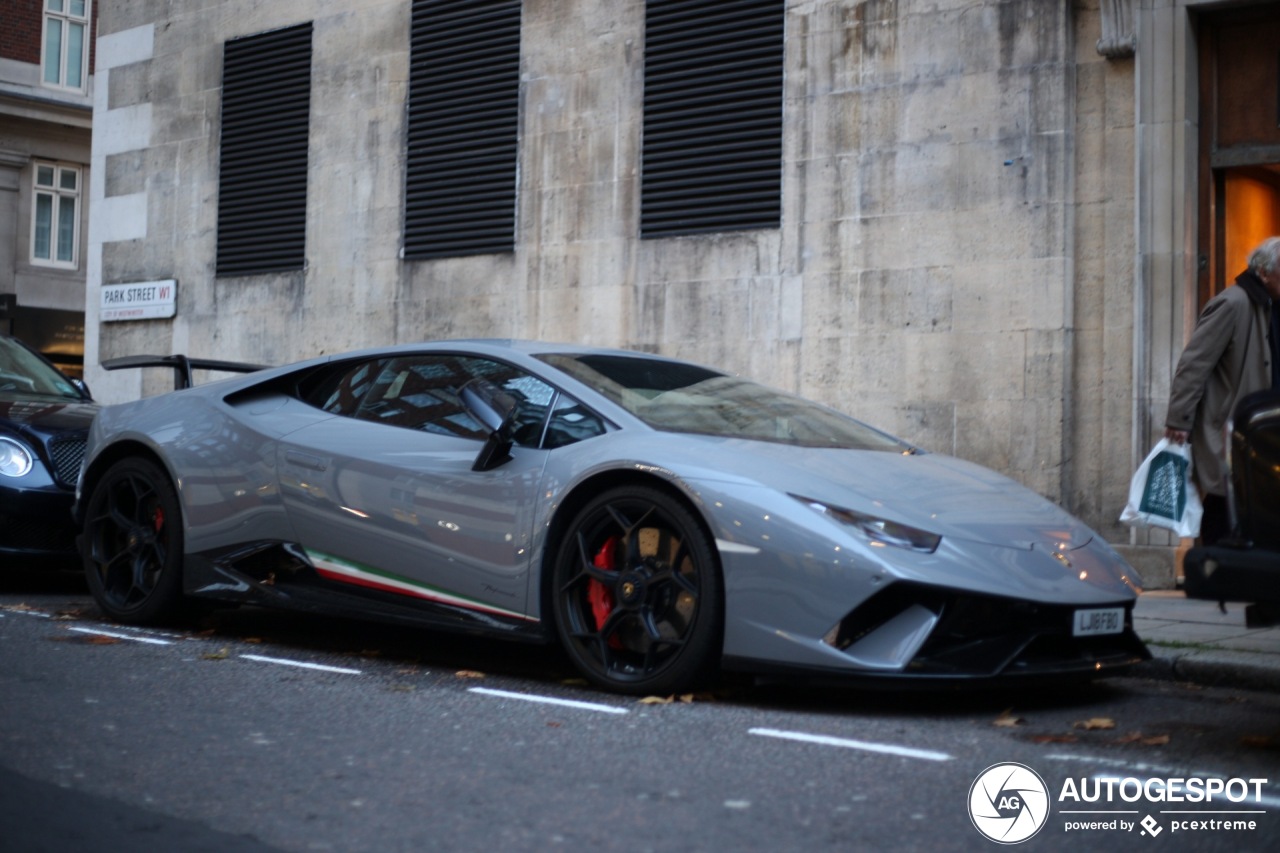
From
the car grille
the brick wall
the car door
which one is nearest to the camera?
the car door

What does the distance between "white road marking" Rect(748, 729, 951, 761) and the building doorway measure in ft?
21.1

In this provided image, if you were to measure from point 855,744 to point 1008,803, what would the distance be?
784mm

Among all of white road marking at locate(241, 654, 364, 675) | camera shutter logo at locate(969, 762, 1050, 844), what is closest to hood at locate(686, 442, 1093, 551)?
camera shutter logo at locate(969, 762, 1050, 844)

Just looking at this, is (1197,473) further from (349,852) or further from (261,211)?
(261,211)

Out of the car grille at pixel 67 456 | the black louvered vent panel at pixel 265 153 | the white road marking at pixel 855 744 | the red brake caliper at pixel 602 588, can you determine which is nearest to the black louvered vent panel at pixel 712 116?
the black louvered vent panel at pixel 265 153

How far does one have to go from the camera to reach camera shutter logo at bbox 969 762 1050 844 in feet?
12.0

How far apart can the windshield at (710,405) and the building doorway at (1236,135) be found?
471 cm

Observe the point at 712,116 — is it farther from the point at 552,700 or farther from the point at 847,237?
the point at 552,700

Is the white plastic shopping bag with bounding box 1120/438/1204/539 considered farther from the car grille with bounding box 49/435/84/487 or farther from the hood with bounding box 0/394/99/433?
the hood with bounding box 0/394/99/433

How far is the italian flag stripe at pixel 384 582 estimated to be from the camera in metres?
5.80

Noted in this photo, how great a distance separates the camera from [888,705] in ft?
17.4

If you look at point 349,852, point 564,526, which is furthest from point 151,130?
point 349,852

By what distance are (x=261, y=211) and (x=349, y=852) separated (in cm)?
1334

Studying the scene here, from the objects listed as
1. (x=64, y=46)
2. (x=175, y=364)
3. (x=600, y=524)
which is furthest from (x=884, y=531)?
(x=64, y=46)
